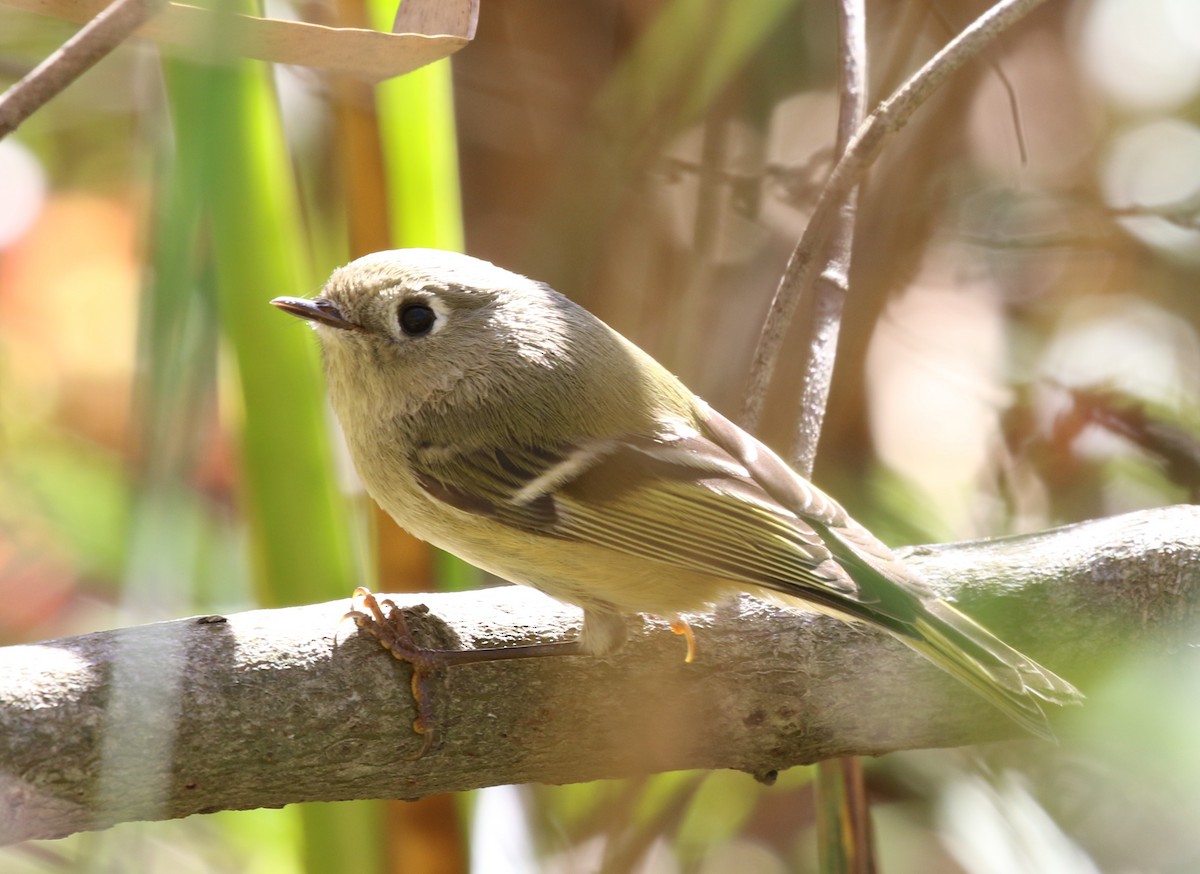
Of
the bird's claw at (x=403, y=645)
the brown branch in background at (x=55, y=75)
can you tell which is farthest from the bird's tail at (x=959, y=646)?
the brown branch in background at (x=55, y=75)

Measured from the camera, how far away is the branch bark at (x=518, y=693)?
3.81ft

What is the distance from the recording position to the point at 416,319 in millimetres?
1675

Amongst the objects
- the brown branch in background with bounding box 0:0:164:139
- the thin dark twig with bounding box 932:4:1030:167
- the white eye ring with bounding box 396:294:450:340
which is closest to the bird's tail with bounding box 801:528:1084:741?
the white eye ring with bounding box 396:294:450:340

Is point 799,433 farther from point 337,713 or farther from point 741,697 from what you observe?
point 337,713

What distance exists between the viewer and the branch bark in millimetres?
1160

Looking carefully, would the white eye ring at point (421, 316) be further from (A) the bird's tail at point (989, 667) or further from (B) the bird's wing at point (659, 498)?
(A) the bird's tail at point (989, 667)

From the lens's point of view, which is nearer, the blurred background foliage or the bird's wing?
the bird's wing

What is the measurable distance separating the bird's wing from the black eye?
0.61 ft

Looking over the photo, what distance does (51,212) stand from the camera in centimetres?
263

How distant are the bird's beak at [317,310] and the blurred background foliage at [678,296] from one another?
61mm

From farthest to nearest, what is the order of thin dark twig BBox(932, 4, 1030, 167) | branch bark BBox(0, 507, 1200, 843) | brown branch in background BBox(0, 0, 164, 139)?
thin dark twig BBox(932, 4, 1030, 167) → branch bark BBox(0, 507, 1200, 843) → brown branch in background BBox(0, 0, 164, 139)

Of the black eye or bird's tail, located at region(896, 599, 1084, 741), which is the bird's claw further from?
bird's tail, located at region(896, 599, 1084, 741)

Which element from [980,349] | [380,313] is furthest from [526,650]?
[980,349]

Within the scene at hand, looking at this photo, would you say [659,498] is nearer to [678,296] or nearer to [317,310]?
[317,310]
